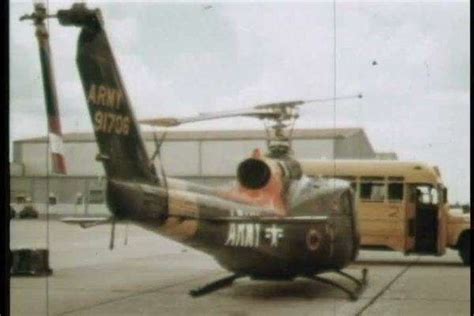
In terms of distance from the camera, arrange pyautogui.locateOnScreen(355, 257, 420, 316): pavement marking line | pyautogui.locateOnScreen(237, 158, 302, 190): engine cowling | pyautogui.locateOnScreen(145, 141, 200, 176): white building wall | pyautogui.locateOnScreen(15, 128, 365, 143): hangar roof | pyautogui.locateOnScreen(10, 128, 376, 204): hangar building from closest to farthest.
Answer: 1. pyautogui.locateOnScreen(10, 128, 376, 204): hangar building
2. pyautogui.locateOnScreen(15, 128, 365, 143): hangar roof
3. pyautogui.locateOnScreen(145, 141, 200, 176): white building wall
4. pyautogui.locateOnScreen(355, 257, 420, 316): pavement marking line
5. pyautogui.locateOnScreen(237, 158, 302, 190): engine cowling

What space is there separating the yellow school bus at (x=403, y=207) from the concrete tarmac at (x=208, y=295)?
499 millimetres

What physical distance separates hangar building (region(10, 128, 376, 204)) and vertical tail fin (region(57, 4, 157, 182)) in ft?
0.79

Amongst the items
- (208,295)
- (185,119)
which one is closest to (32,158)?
(185,119)

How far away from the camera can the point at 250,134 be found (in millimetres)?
10992

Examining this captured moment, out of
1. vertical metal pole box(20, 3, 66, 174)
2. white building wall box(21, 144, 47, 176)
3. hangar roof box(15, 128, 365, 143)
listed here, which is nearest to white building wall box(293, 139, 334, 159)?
hangar roof box(15, 128, 365, 143)

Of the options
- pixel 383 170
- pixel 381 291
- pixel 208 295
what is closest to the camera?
pixel 208 295

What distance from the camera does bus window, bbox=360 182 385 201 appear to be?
49.7 ft

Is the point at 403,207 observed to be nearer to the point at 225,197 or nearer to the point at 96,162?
the point at 225,197

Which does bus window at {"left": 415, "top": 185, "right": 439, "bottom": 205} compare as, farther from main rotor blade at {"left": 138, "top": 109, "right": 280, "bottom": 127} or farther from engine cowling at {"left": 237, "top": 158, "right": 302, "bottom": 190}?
main rotor blade at {"left": 138, "top": 109, "right": 280, "bottom": 127}

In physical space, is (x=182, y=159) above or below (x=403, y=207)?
above

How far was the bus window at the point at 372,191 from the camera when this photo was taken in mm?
15135

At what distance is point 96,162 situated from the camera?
8.08m

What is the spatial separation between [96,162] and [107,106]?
908 millimetres

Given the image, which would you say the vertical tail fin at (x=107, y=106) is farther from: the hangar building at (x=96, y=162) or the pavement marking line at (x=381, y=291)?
the pavement marking line at (x=381, y=291)
